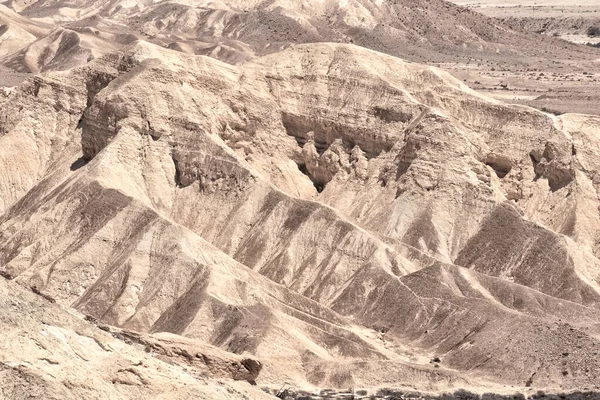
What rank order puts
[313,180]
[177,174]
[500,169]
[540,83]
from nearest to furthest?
[177,174]
[500,169]
[313,180]
[540,83]

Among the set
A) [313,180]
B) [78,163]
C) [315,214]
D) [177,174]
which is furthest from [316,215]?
[78,163]

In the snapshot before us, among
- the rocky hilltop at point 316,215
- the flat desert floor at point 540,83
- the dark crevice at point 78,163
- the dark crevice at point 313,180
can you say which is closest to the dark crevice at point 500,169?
the rocky hilltop at point 316,215

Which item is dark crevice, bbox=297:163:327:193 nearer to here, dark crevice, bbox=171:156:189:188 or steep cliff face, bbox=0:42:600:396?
steep cliff face, bbox=0:42:600:396

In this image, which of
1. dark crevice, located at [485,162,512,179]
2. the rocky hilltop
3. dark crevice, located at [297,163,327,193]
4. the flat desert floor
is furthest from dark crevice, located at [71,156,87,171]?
the flat desert floor

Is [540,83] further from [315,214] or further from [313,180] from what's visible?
[315,214]

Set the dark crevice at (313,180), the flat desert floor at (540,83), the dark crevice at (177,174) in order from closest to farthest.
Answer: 1. the dark crevice at (177,174)
2. the dark crevice at (313,180)
3. the flat desert floor at (540,83)

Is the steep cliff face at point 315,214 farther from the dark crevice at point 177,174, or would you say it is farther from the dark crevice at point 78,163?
the dark crevice at point 78,163

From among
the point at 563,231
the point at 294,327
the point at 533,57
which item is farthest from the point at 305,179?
the point at 533,57
